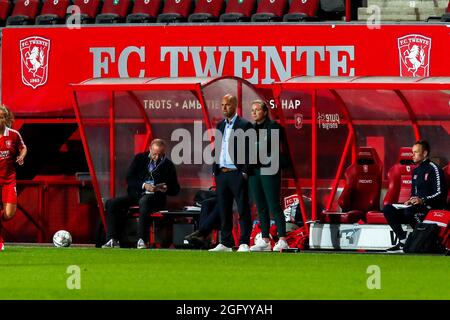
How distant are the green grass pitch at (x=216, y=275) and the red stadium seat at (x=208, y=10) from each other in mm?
8109

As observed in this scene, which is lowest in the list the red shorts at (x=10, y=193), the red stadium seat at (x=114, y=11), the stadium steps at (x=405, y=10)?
the red shorts at (x=10, y=193)

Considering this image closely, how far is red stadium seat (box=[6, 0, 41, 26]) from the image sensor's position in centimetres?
2650

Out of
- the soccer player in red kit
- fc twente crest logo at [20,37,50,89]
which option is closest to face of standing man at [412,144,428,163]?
the soccer player in red kit

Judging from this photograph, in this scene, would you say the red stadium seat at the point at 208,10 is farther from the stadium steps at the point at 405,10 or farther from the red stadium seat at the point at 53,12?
the stadium steps at the point at 405,10

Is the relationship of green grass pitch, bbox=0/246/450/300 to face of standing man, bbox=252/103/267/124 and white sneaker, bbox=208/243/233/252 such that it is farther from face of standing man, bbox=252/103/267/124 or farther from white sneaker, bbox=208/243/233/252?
face of standing man, bbox=252/103/267/124

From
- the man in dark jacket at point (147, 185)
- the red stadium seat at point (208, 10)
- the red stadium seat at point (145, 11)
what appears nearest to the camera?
the man in dark jacket at point (147, 185)

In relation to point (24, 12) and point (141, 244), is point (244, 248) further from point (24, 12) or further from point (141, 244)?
point (24, 12)

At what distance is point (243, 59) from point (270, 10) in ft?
14.2

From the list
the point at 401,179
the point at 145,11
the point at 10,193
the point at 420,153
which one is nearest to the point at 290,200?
the point at 401,179

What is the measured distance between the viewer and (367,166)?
18844 mm

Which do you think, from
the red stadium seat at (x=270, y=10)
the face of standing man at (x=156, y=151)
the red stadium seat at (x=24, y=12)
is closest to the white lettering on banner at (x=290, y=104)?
the face of standing man at (x=156, y=151)

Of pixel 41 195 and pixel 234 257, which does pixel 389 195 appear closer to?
pixel 234 257

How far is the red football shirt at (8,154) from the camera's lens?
17.2 meters

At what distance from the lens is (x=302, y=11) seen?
24406 mm
